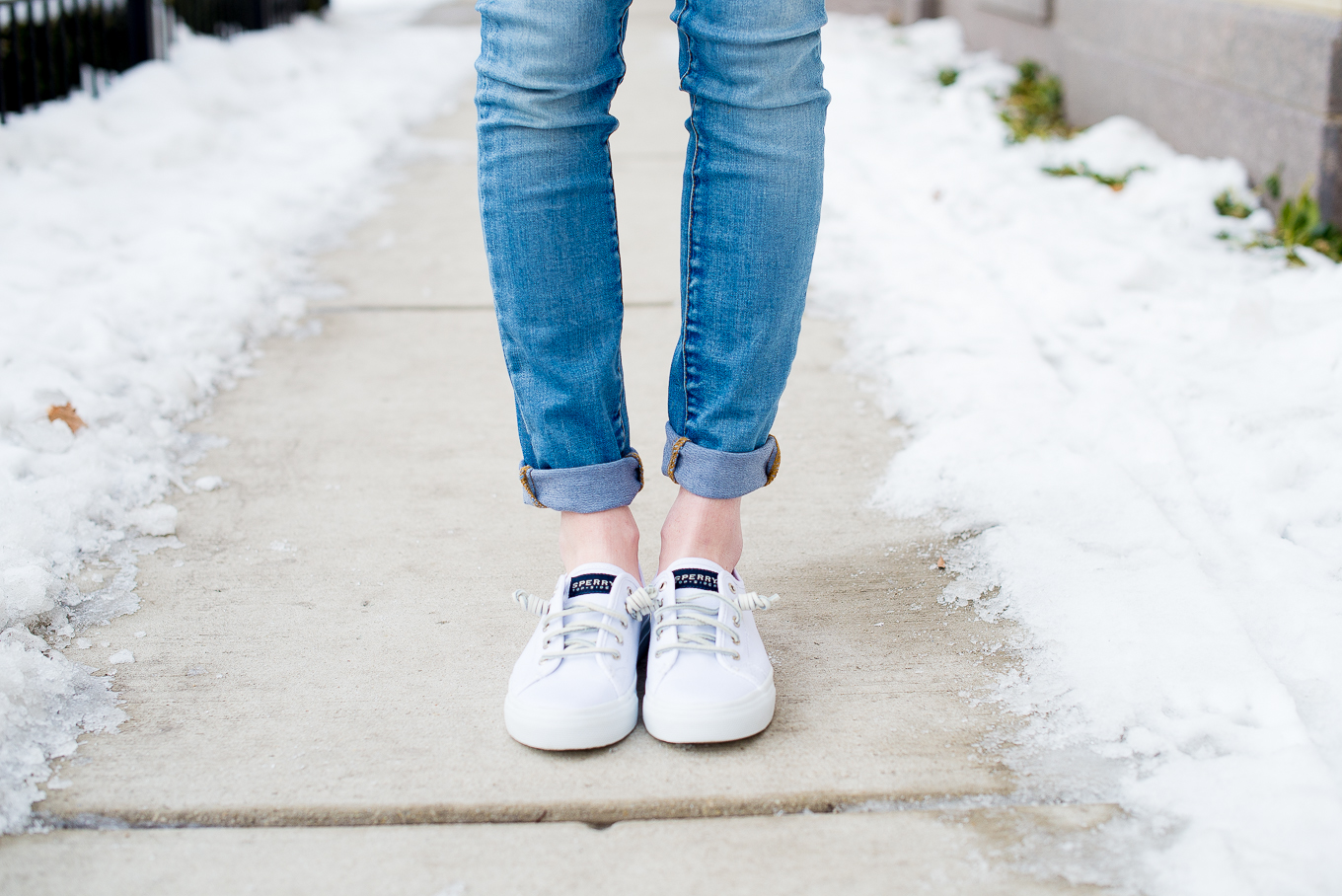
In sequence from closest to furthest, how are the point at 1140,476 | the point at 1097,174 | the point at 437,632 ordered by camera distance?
the point at 437,632, the point at 1140,476, the point at 1097,174

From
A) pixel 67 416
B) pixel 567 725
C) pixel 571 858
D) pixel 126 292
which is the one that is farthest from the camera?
pixel 126 292

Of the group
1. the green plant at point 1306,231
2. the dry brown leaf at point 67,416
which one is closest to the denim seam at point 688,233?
the dry brown leaf at point 67,416

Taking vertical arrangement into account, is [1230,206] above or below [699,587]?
above

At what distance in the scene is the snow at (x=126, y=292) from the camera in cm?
137

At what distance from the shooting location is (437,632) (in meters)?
1.40

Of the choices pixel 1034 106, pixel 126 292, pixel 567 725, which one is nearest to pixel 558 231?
pixel 567 725

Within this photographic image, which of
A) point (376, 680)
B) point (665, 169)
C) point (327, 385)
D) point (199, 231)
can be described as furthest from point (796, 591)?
Answer: point (665, 169)

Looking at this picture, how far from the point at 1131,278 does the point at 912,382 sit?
0.74 metres

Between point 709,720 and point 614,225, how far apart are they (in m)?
0.57

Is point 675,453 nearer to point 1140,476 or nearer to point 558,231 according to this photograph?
point 558,231

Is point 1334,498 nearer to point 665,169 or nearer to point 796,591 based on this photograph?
point 796,591

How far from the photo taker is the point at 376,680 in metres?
1.30

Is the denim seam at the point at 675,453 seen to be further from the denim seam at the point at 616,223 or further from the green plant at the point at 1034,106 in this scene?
the green plant at the point at 1034,106

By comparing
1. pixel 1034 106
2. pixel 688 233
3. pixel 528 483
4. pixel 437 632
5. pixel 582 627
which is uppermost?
pixel 688 233
